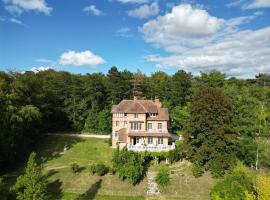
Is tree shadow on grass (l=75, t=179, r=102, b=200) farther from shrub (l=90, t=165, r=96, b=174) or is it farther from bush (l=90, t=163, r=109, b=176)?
shrub (l=90, t=165, r=96, b=174)

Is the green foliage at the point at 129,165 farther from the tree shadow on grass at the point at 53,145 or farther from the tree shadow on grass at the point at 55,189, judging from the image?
the tree shadow on grass at the point at 53,145

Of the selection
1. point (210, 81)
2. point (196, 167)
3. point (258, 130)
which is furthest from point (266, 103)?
point (196, 167)

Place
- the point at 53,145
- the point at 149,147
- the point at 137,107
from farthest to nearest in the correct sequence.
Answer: the point at 53,145, the point at 137,107, the point at 149,147

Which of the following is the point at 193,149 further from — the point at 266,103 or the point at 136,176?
the point at 266,103

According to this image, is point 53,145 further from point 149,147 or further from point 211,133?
point 211,133

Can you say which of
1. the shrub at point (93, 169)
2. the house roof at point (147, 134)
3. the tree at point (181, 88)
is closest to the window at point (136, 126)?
the house roof at point (147, 134)

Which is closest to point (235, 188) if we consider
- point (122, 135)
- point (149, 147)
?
point (149, 147)

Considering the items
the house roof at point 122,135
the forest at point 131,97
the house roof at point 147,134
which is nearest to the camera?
the forest at point 131,97
